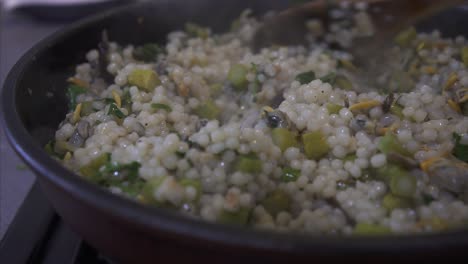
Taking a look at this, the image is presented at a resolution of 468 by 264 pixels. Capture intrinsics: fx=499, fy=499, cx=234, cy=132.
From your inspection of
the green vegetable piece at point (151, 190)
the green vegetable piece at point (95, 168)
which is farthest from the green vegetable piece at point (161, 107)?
the green vegetable piece at point (151, 190)

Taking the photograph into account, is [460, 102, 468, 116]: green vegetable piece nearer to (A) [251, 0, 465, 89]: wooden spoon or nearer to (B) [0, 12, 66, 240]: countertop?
(A) [251, 0, 465, 89]: wooden spoon

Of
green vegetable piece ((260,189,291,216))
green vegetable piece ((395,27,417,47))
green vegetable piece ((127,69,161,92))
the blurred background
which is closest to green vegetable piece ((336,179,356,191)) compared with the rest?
green vegetable piece ((260,189,291,216))

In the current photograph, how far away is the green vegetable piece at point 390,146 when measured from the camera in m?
1.07

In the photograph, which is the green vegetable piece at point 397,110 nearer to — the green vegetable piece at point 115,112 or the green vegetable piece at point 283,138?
the green vegetable piece at point 283,138

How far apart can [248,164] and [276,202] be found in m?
0.10

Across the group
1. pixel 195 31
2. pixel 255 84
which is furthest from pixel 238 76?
pixel 195 31

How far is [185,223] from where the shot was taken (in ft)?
2.31

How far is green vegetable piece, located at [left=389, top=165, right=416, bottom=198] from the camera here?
0.99 meters

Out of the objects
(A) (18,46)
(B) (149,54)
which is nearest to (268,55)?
(B) (149,54)

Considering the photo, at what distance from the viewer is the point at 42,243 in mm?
1154

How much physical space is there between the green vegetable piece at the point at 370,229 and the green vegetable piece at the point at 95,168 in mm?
525

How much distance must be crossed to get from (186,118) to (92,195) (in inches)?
21.6

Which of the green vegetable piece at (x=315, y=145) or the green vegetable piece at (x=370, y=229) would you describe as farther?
the green vegetable piece at (x=315, y=145)

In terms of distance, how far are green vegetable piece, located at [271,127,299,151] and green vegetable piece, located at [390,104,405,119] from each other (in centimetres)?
29
